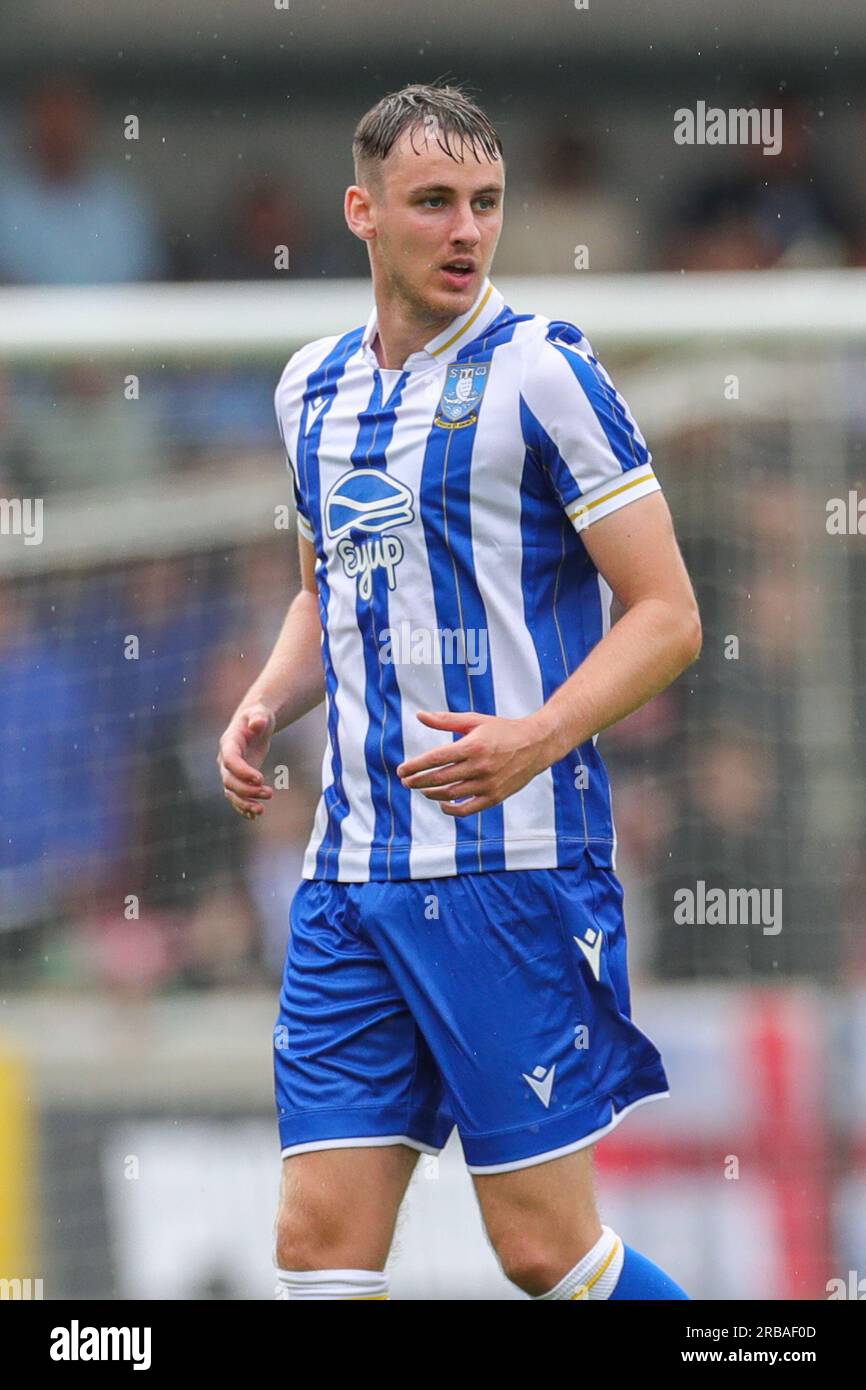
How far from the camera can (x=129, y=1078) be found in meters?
3.81

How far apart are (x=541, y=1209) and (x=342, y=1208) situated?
0.81 ft

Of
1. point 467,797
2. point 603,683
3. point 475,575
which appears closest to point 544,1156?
point 467,797

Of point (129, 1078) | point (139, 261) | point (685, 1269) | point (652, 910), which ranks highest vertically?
point (139, 261)

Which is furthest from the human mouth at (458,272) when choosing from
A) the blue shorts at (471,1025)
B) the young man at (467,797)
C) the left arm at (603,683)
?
the blue shorts at (471,1025)

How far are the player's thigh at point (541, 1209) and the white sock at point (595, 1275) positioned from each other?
2cm

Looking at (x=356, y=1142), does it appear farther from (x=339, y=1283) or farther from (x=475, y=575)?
(x=475, y=575)

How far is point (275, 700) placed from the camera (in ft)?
8.55

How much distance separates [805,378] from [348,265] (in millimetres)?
1825

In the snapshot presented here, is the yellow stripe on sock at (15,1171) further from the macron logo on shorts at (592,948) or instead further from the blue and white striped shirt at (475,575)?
the macron logo on shorts at (592,948)

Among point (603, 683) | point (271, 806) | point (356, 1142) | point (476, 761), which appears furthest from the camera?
point (271, 806)
